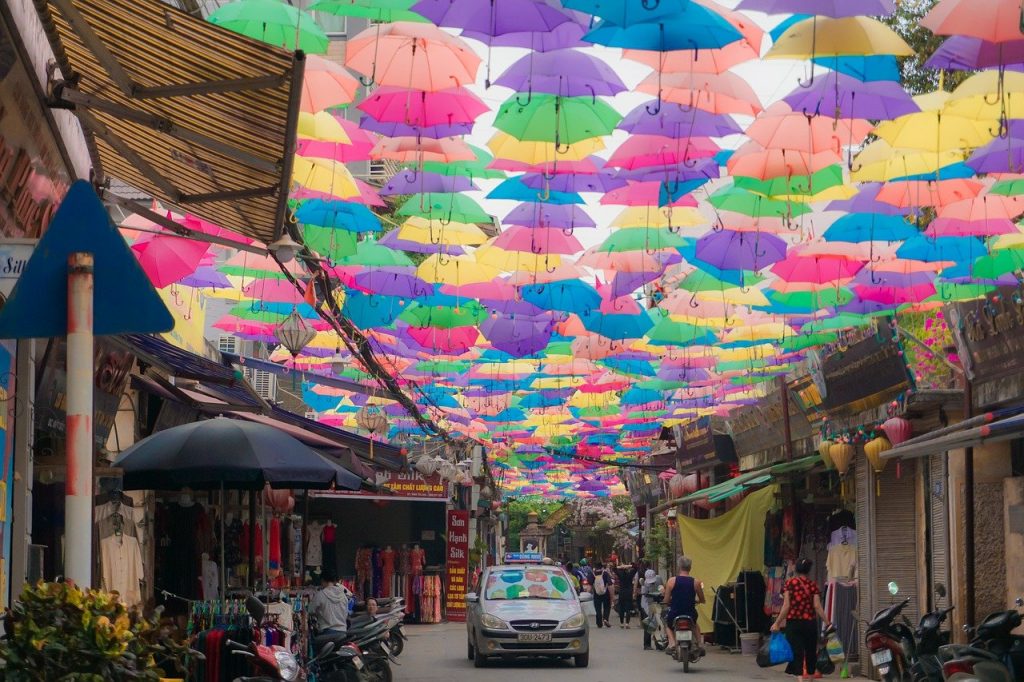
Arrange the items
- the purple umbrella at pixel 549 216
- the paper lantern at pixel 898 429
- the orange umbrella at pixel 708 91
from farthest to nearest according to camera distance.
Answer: the paper lantern at pixel 898 429, the purple umbrella at pixel 549 216, the orange umbrella at pixel 708 91

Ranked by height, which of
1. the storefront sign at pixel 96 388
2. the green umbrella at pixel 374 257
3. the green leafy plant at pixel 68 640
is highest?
the green umbrella at pixel 374 257

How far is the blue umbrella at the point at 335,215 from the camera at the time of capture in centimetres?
1274

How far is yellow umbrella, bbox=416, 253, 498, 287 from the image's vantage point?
47.3ft

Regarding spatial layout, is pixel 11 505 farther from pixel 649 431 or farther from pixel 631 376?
pixel 649 431

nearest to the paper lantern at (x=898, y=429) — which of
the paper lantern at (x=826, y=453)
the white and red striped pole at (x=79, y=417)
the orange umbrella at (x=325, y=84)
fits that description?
the paper lantern at (x=826, y=453)

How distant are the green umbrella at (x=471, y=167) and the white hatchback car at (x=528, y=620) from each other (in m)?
8.73

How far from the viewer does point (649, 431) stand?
117 ft

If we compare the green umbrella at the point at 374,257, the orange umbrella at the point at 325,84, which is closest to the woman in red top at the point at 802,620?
the green umbrella at the point at 374,257

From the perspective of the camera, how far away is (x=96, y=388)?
36.9ft

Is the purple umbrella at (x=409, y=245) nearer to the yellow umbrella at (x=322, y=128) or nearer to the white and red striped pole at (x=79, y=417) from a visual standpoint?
the yellow umbrella at (x=322, y=128)

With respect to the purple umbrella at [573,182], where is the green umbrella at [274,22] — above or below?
above

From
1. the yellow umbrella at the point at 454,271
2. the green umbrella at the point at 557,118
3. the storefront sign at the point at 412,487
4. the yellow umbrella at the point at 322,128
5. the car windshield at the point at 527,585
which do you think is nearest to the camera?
the yellow umbrella at the point at 322,128

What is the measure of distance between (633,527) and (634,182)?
52.7 metres

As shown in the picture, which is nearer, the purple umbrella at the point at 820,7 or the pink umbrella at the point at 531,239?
the purple umbrella at the point at 820,7
